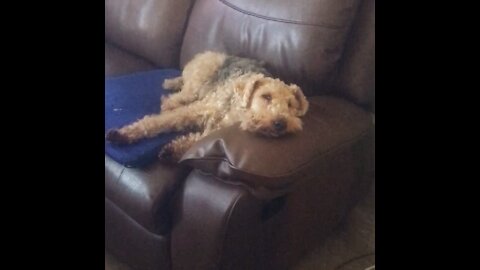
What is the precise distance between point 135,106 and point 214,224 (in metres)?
0.72

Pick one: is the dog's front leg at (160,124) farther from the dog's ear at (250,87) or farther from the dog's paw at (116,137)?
the dog's ear at (250,87)

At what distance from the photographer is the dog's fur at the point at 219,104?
150 cm

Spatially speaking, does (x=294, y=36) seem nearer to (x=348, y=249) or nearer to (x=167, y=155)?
(x=167, y=155)

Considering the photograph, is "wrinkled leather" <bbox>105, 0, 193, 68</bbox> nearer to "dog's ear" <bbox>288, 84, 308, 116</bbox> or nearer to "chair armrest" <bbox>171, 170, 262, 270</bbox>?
"dog's ear" <bbox>288, 84, 308, 116</bbox>

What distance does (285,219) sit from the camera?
1442 mm

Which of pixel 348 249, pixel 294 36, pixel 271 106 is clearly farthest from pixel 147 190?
pixel 348 249

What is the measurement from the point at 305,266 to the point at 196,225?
2.29ft

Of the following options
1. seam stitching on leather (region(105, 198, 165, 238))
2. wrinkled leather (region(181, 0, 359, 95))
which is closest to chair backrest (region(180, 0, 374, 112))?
wrinkled leather (region(181, 0, 359, 95))

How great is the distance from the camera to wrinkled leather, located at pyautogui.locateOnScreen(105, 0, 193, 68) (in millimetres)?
2203
